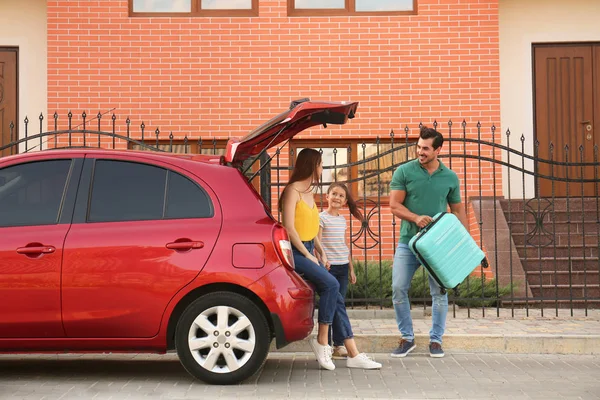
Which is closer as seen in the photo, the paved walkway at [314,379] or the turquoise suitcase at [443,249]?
the paved walkway at [314,379]

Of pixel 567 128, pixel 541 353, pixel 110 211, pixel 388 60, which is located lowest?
pixel 541 353

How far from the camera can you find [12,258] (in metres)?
7.07

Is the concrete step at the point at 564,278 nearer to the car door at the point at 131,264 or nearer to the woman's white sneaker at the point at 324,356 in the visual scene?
the woman's white sneaker at the point at 324,356

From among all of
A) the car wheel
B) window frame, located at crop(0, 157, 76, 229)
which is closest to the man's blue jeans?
the car wheel

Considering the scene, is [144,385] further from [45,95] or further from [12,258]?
[45,95]

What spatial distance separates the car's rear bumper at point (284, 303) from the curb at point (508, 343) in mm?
1801

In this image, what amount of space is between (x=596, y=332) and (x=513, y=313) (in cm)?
153

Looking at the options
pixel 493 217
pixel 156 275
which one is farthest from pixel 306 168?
pixel 493 217

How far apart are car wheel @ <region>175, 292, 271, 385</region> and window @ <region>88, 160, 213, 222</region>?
65 centimetres

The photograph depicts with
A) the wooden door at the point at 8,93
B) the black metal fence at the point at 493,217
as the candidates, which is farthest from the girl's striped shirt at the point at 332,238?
the wooden door at the point at 8,93

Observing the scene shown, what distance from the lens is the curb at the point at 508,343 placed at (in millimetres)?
8859

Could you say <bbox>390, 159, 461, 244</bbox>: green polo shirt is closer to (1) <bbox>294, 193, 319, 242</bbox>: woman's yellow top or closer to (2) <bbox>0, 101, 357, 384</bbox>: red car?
(1) <bbox>294, 193, 319, 242</bbox>: woman's yellow top

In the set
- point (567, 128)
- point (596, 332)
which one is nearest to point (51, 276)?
point (596, 332)

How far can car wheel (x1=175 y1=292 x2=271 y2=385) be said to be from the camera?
7.00m
